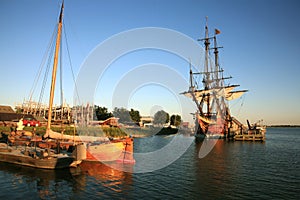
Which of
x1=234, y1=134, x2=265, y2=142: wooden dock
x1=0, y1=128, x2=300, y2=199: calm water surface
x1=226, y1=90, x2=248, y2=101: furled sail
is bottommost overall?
x1=0, y1=128, x2=300, y2=199: calm water surface

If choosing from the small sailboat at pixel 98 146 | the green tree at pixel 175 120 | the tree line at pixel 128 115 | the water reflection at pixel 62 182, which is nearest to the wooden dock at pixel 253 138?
the small sailboat at pixel 98 146

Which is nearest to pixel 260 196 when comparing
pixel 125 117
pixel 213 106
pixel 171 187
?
pixel 171 187

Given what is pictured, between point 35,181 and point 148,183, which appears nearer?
point 35,181

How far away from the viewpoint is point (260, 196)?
14.9 m

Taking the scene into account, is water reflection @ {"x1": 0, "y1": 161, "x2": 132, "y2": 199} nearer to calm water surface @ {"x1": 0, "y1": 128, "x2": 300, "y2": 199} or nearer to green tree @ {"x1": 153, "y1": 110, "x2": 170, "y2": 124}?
calm water surface @ {"x1": 0, "y1": 128, "x2": 300, "y2": 199}

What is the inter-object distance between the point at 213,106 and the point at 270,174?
6379 cm

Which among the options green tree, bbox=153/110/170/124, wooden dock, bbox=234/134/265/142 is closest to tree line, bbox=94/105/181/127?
green tree, bbox=153/110/170/124

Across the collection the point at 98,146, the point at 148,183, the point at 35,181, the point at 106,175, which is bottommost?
the point at 148,183

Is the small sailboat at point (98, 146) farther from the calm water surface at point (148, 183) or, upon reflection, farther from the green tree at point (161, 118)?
the green tree at point (161, 118)

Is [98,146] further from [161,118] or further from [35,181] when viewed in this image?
[161,118]

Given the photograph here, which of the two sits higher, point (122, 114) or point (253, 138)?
point (122, 114)

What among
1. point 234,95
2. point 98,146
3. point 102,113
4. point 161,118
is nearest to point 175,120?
point 161,118

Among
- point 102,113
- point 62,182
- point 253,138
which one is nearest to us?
point 62,182

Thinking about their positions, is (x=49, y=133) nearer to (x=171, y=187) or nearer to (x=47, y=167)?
(x=47, y=167)
